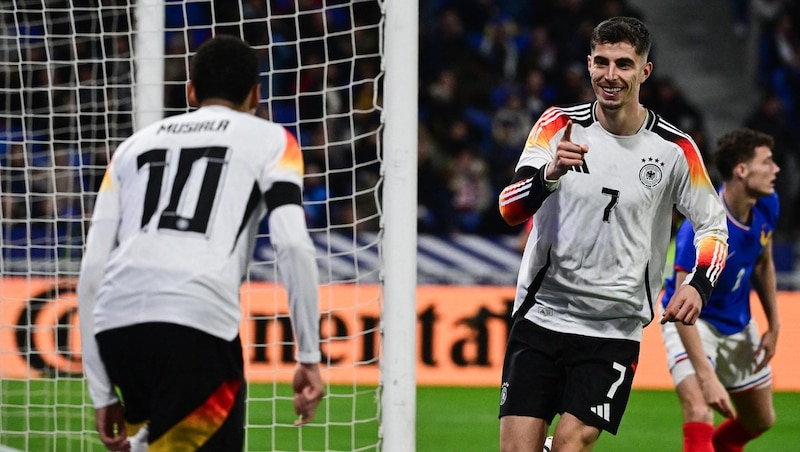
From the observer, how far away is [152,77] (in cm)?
667

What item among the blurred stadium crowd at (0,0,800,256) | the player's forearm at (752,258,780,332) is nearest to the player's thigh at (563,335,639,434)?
the player's forearm at (752,258,780,332)

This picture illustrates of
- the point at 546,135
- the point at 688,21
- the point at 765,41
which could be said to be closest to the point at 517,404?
the point at 546,135

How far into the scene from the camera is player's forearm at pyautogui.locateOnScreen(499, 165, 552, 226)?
4203 mm

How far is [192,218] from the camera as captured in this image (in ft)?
11.3

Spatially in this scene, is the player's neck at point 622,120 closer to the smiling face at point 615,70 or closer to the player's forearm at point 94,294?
the smiling face at point 615,70

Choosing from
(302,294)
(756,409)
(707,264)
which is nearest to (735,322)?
(756,409)

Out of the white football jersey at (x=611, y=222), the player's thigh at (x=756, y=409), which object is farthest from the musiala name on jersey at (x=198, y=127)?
the player's thigh at (x=756, y=409)

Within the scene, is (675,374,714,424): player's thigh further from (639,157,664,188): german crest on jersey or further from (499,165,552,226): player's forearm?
(499,165,552,226): player's forearm

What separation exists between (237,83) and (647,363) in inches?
301

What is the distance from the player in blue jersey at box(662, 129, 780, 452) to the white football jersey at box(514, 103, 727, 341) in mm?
1210

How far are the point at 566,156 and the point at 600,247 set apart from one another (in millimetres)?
582

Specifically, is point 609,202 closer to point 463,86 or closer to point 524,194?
point 524,194

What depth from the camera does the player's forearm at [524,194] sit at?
13.8 feet

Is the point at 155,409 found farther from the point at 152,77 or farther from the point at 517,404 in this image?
the point at 152,77
